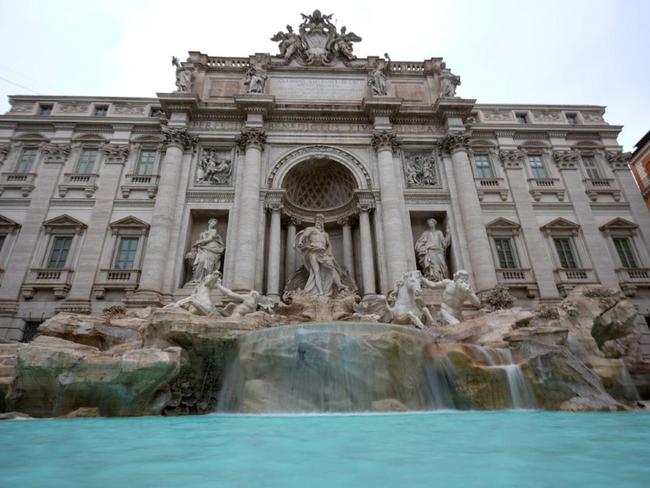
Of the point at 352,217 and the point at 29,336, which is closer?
the point at 29,336

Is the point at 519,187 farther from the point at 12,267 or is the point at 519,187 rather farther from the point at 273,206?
the point at 12,267

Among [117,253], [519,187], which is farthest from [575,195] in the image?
[117,253]

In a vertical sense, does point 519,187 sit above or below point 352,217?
above

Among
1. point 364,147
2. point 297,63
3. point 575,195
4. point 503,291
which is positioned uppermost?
point 297,63

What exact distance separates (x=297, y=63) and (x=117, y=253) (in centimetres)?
1496

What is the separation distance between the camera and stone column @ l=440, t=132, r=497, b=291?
49.9 ft

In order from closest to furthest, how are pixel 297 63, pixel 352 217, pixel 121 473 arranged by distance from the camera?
pixel 121 473 → pixel 352 217 → pixel 297 63

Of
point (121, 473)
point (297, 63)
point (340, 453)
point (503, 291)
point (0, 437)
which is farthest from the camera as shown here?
point (297, 63)

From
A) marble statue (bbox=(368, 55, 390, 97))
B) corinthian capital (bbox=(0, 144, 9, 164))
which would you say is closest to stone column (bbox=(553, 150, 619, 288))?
marble statue (bbox=(368, 55, 390, 97))

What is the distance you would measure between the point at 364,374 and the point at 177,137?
52.6ft

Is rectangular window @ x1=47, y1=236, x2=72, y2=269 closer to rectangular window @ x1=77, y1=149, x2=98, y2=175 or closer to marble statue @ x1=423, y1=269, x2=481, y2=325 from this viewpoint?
rectangular window @ x1=77, y1=149, x2=98, y2=175

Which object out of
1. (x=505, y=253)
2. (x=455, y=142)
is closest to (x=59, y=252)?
(x=455, y=142)

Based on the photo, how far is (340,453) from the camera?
275cm

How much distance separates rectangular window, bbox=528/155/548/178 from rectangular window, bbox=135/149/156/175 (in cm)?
2144
